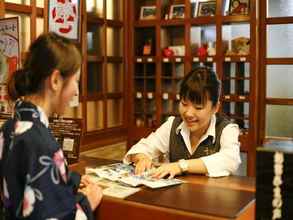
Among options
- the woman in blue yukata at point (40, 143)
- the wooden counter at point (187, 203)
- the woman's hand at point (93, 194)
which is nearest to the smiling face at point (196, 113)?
the wooden counter at point (187, 203)

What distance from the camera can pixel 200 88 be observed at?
189 centimetres

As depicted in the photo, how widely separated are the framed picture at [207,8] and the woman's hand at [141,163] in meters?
2.45

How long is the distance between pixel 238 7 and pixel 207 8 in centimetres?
30

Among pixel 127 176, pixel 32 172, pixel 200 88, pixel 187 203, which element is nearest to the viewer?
pixel 32 172

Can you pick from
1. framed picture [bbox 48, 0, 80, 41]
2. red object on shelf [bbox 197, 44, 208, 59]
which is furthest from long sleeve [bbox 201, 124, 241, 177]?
red object on shelf [bbox 197, 44, 208, 59]

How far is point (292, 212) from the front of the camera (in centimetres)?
107

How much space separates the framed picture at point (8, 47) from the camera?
2092 mm

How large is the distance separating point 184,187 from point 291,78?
2.72 m

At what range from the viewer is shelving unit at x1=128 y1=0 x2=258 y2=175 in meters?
3.86

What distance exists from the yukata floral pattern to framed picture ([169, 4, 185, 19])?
3.26 m

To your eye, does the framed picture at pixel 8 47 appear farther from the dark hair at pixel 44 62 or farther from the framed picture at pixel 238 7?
the framed picture at pixel 238 7

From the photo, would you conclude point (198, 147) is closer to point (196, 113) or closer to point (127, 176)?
point (196, 113)

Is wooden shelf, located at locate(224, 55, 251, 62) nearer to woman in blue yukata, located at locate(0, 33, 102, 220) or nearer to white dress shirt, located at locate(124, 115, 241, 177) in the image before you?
white dress shirt, located at locate(124, 115, 241, 177)

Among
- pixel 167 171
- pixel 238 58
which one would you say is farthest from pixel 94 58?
pixel 167 171
